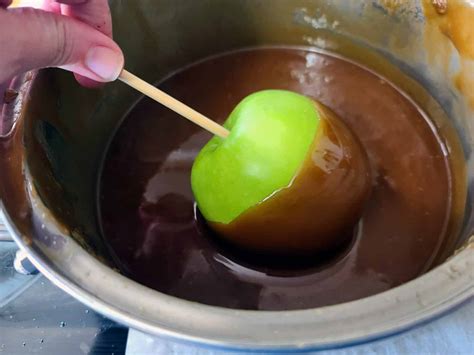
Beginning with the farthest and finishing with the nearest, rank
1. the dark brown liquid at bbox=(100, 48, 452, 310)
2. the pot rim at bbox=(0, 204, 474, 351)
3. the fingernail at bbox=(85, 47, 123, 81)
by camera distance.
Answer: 1. the dark brown liquid at bbox=(100, 48, 452, 310)
2. the fingernail at bbox=(85, 47, 123, 81)
3. the pot rim at bbox=(0, 204, 474, 351)

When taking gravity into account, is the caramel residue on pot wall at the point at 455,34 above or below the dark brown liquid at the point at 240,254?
above

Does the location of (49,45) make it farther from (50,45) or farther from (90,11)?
(90,11)

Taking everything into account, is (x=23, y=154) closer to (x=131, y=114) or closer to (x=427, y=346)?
(x=131, y=114)

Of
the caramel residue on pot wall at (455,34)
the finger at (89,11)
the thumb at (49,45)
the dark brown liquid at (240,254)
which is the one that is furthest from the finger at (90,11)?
the caramel residue on pot wall at (455,34)

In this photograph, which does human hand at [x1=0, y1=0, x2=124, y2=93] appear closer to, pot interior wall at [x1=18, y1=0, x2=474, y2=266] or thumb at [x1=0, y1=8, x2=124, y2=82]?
thumb at [x1=0, y1=8, x2=124, y2=82]

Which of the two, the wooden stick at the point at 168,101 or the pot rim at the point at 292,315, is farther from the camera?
the wooden stick at the point at 168,101

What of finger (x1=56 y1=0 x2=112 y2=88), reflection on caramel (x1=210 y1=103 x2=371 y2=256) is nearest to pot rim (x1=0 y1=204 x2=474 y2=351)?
reflection on caramel (x1=210 y1=103 x2=371 y2=256)

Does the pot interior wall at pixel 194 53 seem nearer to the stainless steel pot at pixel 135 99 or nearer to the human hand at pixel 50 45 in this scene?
the stainless steel pot at pixel 135 99

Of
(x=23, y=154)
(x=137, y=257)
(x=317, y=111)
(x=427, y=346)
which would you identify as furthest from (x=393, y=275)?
(x=23, y=154)

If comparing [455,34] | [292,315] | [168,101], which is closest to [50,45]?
[168,101]
